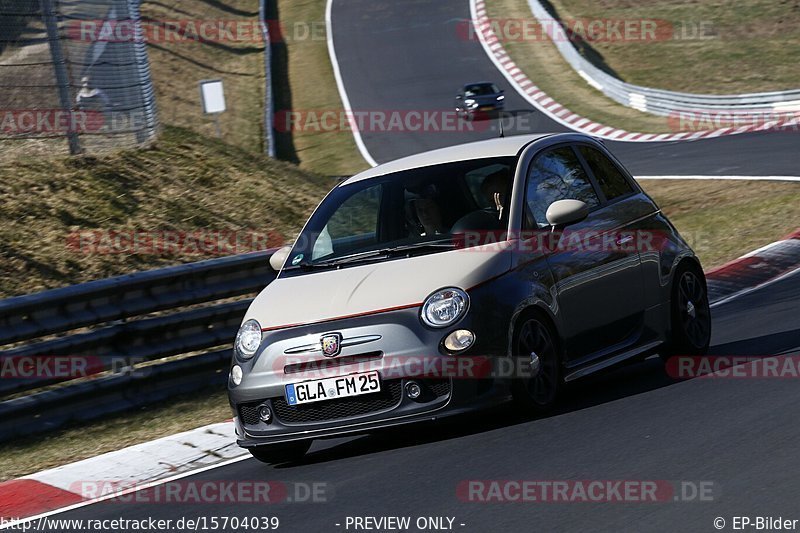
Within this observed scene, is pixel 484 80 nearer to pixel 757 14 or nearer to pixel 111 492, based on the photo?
pixel 757 14

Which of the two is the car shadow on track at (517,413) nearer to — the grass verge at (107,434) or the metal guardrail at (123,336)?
the grass verge at (107,434)

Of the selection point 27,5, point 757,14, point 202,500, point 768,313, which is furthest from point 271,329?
point 757,14

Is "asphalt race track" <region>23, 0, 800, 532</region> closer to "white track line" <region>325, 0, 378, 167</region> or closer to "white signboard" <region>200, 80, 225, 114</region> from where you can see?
"white signboard" <region>200, 80, 225, 114</region>

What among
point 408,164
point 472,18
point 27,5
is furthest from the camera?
point 472,18

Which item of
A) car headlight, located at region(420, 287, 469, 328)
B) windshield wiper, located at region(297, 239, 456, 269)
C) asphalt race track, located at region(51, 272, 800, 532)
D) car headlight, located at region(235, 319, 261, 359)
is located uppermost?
windshield wiper, located at region(297, 239, 456, 269)

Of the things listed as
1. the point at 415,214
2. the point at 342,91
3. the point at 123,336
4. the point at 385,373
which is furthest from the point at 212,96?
the point at 385,373

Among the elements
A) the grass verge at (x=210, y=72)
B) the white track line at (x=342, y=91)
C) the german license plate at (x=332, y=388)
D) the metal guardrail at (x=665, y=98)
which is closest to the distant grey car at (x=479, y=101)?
the white track line at (x=342, y=91)

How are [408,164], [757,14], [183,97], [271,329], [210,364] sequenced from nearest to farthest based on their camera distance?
[271,329], [408,164], [210,364], [183,97], [757,14]

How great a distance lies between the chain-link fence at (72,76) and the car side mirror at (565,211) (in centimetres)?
724

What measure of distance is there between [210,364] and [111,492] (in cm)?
317

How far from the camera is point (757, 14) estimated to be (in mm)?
46156

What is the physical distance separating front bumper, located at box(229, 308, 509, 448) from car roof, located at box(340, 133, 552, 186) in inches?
61.0

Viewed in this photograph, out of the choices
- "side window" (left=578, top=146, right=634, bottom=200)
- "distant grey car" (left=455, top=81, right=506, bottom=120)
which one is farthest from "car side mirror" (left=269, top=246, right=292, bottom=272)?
"distant grey car" (left=455, top=81, right=506, bottom=120)

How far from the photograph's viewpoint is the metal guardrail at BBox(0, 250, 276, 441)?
9.03m
